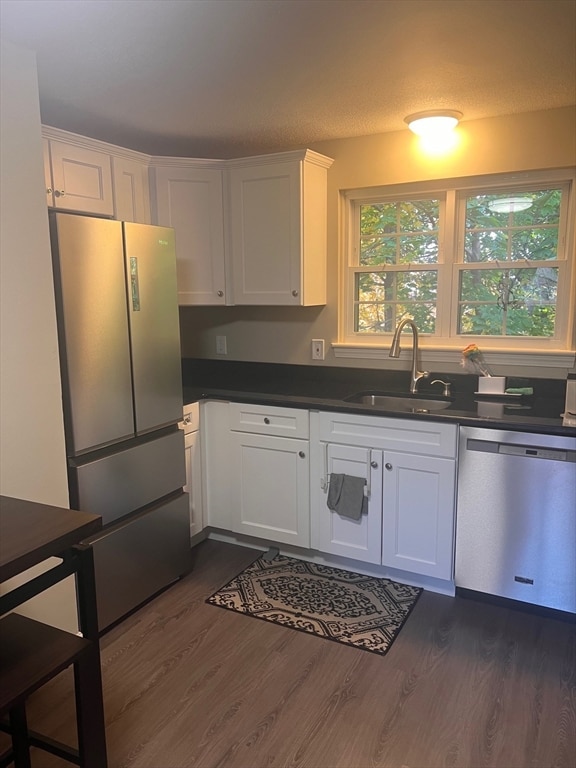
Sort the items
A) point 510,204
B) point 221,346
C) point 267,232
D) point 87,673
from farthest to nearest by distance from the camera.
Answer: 1. point 221,346
2. point 267,232
3. point 510,204
4. point 87,673

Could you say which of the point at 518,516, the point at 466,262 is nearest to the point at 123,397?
the point at 518,516

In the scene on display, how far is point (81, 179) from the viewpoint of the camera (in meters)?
2.81

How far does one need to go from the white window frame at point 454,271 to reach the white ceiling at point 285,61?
349 mm

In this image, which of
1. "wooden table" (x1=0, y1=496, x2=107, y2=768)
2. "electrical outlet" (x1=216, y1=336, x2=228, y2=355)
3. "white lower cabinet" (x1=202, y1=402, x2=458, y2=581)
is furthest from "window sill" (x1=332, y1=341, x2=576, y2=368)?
"wooden table" (x1=0, y1=496, x2=107, y2=768)

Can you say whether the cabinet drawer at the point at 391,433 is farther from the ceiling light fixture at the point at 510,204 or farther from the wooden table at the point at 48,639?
the wooden table at the point at 48,639

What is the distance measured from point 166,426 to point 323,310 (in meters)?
1.20

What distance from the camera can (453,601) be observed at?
2.69 meters

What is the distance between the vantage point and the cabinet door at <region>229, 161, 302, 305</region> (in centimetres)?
309

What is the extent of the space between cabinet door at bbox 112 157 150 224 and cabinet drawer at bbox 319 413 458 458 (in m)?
1.48

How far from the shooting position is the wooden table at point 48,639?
142 cm

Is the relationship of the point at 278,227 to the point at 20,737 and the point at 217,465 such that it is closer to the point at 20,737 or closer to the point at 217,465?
the point at 217,465

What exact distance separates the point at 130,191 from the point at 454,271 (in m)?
1.77

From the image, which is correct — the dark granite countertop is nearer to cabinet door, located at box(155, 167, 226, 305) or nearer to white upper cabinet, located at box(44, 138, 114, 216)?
cabinet door, located at box(155, 167, 226, 305)

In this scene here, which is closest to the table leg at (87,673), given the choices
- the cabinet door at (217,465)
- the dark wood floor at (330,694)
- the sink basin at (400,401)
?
the dark wood floor at (330,694)
